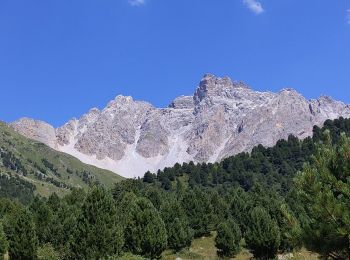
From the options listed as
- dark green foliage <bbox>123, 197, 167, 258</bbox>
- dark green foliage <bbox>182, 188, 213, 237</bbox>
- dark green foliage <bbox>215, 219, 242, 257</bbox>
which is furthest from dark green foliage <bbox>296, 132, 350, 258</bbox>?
dark green foliage <bbox>182, 188, 213, 237</bbox>

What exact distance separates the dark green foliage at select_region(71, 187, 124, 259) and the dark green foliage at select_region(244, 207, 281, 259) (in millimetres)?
19954

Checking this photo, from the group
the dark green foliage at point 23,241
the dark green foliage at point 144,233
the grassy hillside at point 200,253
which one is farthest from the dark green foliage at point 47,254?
the grassy hillside at point 200,253

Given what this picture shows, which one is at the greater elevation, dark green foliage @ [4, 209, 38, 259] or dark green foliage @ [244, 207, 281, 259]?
dark green foliage @ [244, 207, 281, 259]

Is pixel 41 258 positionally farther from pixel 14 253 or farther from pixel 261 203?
pixel 261 203

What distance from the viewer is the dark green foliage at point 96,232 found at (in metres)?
49.0

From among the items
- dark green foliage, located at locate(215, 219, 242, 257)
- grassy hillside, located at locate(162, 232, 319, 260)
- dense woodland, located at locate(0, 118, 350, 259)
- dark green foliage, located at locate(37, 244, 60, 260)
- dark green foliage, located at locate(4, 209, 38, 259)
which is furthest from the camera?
grassy hillside, located at locate(162, 232, 319, 260)

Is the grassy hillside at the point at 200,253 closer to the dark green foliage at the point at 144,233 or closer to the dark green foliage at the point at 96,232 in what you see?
the dark green foliage at the point at 144,233

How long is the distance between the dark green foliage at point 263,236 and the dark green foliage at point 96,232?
65.5 feet

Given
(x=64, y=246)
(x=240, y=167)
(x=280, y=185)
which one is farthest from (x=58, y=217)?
(x=240, y=167)

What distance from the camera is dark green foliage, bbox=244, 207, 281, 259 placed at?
2389 inches

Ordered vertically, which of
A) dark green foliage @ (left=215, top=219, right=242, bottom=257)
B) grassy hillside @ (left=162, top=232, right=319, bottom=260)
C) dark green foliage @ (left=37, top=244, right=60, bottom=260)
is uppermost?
dark green foliage @ (left=215, top=219, right=242, bottom=257)

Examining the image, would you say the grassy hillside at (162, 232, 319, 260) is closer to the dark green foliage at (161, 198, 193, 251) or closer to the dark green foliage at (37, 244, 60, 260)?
the dark green foliage at (161, 198, 193, 251)

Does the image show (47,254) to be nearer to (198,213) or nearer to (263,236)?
(263,236)

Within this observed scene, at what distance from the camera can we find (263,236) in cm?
6066
